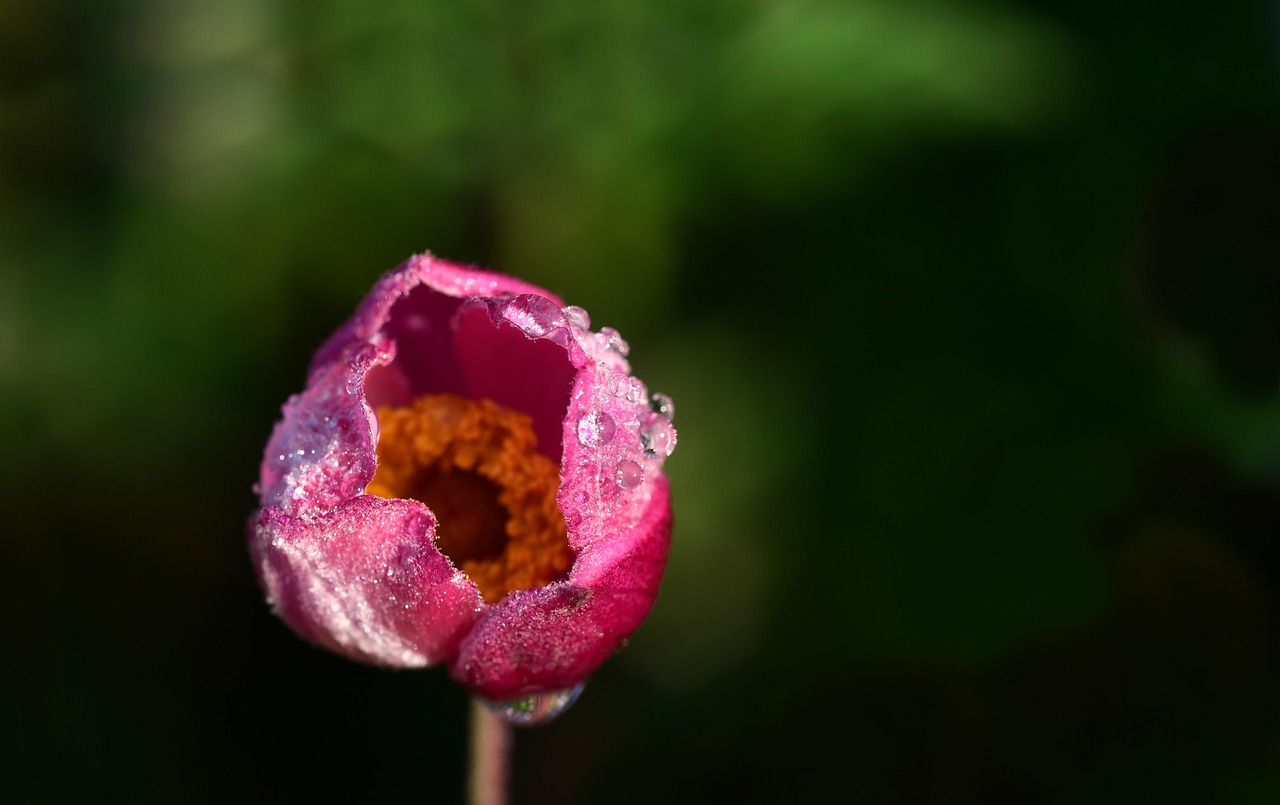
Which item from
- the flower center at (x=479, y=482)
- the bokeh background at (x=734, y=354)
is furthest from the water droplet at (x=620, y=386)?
the bokeh background at (x=734, y=354)

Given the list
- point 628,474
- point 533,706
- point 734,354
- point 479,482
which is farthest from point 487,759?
point 734,354

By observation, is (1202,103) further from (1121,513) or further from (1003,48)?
(1121,513)

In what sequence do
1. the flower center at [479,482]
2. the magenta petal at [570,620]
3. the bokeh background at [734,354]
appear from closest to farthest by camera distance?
the magenta petal at [570,620] → the flower center at [479,482] → the bokeh background at [734,354]

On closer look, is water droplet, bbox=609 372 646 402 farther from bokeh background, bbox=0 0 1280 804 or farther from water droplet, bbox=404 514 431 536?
bokeh background, bbox=0 0 1280 804

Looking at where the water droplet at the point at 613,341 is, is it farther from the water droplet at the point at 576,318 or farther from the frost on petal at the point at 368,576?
the frost on petal at the point at 368,576

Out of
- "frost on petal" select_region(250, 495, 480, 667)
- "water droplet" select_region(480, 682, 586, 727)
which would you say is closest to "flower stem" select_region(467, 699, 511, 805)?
"water droplet" select_region(480, 682, 586, 727)

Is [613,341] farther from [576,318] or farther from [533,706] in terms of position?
[533,706]

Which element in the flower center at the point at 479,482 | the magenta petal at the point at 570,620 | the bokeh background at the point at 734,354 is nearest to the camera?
the magenta petal at the point at 570,620
